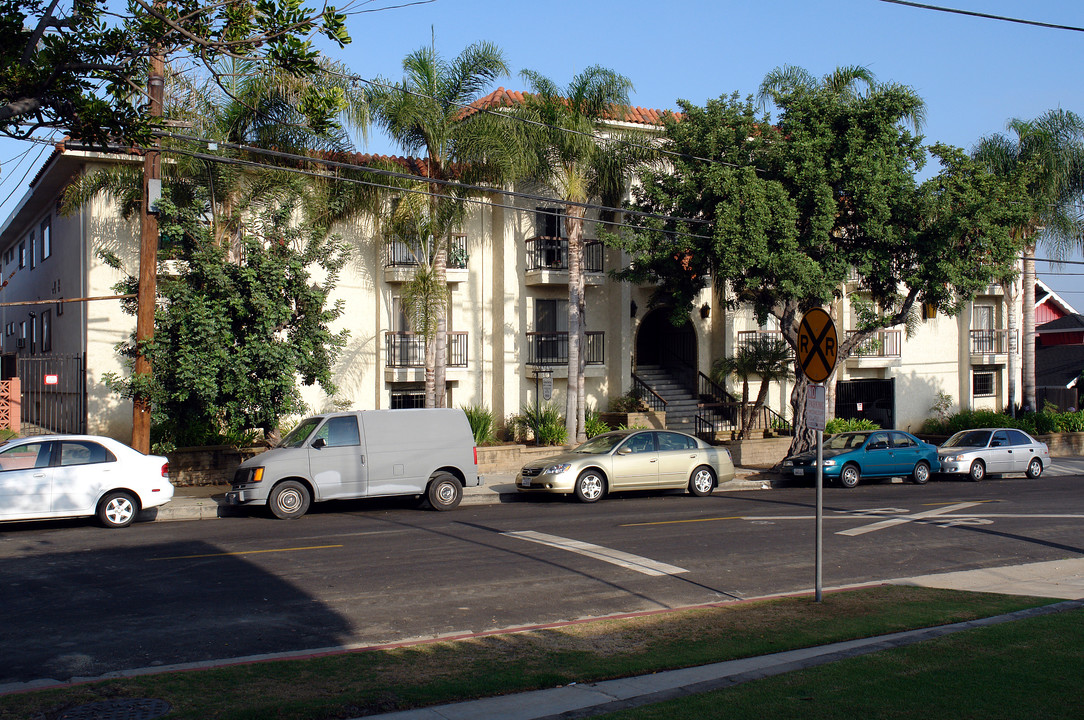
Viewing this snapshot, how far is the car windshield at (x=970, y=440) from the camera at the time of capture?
24.5 meters

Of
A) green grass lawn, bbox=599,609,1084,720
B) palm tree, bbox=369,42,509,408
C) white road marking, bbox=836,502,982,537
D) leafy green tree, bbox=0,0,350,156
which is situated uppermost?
palm tree, bbox=369,42,509,408

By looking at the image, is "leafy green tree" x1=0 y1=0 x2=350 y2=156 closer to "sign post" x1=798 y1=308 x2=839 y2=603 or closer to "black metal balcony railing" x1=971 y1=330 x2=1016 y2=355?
"sign post" x1=798 y1=308 x2=839 y2=603

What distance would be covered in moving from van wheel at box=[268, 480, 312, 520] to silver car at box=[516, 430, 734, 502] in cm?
485

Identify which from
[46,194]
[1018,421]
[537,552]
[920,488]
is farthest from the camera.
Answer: [1018,421]

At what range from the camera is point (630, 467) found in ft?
60.1

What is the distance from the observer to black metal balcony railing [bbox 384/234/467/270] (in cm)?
2420

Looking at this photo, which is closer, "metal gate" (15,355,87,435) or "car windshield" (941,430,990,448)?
"metal gate" (15,355,87,435)

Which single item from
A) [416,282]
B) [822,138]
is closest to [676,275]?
[822,138]

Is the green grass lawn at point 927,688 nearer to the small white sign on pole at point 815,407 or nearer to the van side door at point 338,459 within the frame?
the small white sign on pole at point 815,407

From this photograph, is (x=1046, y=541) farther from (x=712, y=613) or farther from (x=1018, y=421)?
(x=1018, y=421)

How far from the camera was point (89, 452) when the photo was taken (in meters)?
13.9

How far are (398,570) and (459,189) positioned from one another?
1347 centimetres

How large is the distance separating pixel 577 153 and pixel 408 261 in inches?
223

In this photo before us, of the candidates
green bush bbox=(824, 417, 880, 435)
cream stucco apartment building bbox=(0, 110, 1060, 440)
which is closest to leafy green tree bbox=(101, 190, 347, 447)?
cream stucco apartment building bbox=(0, 110, 1060, 440)
